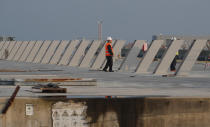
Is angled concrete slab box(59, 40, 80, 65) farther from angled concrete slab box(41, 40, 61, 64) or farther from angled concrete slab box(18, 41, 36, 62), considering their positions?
angled concrete slab box(18, 41, 36, 62)

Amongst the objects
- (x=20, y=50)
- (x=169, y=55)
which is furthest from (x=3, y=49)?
(x=169, y=55)

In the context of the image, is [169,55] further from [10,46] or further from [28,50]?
[10,46]

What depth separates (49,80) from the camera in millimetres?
18047

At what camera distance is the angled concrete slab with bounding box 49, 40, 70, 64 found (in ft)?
135

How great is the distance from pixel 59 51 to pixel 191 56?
18540 millimetres

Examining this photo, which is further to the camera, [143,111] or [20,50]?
[20,50]

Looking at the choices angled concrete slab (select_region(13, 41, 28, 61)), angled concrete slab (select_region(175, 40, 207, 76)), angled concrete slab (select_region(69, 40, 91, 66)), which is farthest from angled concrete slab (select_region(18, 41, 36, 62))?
angled concrete slab (select_region(175, 40, 207, 76))

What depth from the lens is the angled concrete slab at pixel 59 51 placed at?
1615 inches

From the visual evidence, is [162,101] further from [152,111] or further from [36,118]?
[36,118]

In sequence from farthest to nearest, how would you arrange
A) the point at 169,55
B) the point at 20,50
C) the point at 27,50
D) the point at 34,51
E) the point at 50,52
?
the point at 20,50, the point at 27,50, the point at 34,51, the point at 50,52, the point at 169,55

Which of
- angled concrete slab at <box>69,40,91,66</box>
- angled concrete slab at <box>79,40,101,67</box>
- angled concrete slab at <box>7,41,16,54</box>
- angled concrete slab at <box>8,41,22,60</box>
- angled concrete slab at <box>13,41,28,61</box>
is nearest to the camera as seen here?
angled concrete slab at <box>79,40,101,67</box>

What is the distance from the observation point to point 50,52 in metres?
44.5

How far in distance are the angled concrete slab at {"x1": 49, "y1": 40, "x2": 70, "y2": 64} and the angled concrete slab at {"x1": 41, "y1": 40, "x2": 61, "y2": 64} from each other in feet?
3.24

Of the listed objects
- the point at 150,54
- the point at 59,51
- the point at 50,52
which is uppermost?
the point at 50,52
